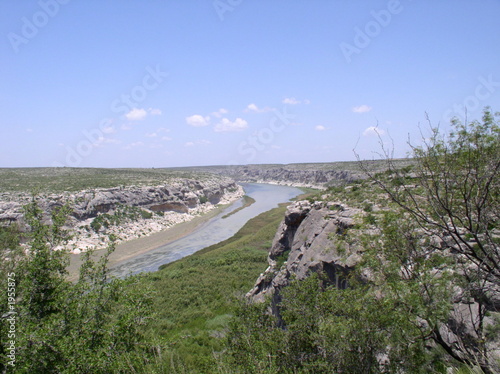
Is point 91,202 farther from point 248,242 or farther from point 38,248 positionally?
point 38,248

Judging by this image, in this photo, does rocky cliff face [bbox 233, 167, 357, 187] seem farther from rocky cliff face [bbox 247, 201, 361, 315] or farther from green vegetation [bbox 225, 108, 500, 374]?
green vegetation [bbox 225, 108, 500, 374]

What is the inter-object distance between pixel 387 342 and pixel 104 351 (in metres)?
5.99

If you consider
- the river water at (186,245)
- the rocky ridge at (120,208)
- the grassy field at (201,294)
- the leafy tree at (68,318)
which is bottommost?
the river water at (186,245)

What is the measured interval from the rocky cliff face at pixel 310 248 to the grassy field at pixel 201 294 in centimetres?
296

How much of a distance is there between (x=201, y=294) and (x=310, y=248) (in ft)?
38.7

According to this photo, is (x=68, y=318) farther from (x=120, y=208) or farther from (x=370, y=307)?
(x=120, y=208)

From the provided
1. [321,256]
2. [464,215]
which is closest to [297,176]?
[321,256]

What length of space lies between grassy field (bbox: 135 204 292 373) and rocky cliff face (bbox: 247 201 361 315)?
2.96 meters

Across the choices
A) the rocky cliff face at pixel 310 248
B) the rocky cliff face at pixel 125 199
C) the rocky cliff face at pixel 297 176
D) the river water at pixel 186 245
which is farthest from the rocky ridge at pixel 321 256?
the rocky cliff face at pixel 297 176

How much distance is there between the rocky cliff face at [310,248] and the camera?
42.2 ft

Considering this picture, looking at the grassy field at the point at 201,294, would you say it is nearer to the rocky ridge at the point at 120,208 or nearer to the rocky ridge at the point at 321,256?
the rocky ridge at the point at 321,256

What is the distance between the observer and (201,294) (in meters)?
23.6

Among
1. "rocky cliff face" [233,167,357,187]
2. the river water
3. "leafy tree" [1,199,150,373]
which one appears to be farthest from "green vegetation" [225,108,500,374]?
"rocky cliff face" [233,167,357,187]

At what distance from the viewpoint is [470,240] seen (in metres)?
8.84
